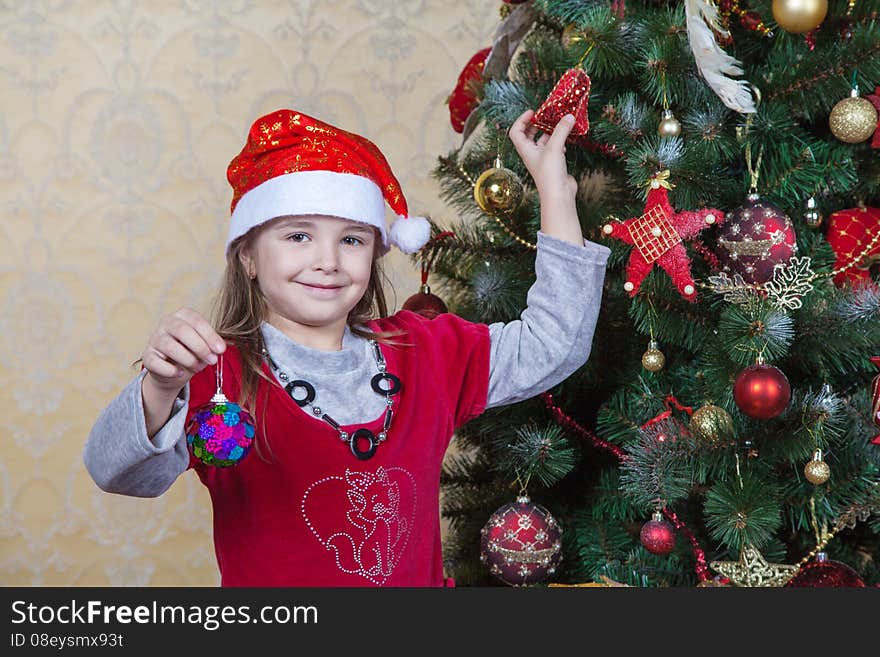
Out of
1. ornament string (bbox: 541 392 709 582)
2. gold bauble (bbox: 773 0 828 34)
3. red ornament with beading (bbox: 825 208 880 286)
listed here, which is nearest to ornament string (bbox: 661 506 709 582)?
ornament string (bbox: 541 392 709 582)

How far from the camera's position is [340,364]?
1.16 metres

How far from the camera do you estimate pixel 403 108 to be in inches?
80.9

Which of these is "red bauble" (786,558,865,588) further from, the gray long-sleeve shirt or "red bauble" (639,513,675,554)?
the gray long-sleeve shirt

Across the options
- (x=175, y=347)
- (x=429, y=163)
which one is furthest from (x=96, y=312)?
(x=175, y=347)

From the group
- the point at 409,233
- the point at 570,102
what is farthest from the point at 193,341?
the point at 570,102

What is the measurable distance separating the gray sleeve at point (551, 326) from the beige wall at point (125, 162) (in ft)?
2.83

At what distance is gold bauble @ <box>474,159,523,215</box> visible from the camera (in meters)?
1.23

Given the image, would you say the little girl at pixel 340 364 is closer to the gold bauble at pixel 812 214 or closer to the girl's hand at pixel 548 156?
the girl's hand at pixel 548 156

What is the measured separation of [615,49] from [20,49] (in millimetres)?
1328

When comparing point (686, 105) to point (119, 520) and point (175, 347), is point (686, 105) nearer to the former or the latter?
point (175, 347)

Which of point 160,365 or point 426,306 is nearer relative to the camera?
point 160,365

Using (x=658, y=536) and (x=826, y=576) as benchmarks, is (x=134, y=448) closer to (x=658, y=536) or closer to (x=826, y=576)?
(x=658, y=536)

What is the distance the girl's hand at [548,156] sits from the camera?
3.71 ft

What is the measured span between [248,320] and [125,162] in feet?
3.22
